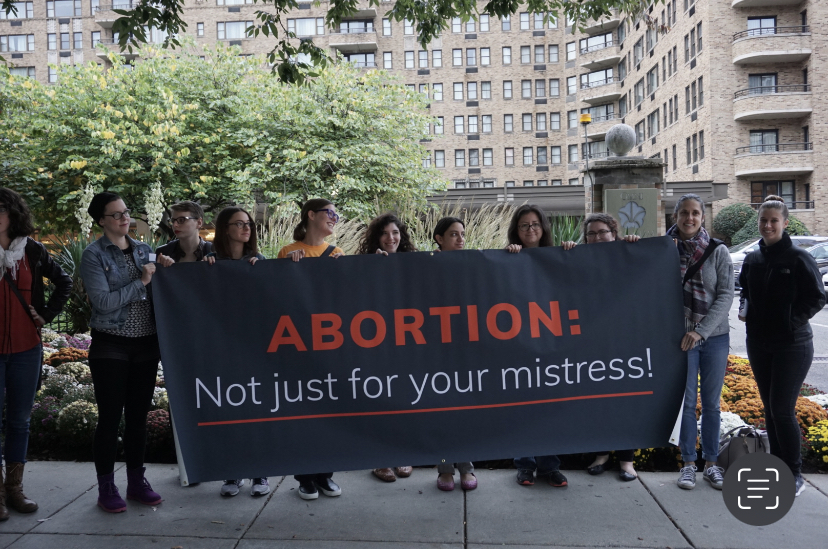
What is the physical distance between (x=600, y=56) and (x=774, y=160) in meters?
22.3

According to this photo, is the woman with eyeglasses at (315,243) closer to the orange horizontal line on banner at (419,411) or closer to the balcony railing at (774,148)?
the orange horizontal line on banner at (419,411)

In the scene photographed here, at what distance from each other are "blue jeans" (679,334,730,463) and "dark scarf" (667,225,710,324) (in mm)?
182

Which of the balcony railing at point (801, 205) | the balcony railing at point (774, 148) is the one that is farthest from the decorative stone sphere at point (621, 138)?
the balcony railing at point (774, 148)

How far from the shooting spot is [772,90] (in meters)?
38.2

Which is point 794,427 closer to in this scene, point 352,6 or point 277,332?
point 277,332

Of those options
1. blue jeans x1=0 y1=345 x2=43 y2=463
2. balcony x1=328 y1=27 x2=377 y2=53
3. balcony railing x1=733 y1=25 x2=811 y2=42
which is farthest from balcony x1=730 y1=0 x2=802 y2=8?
blue jeans x1=0 y1=345 x2=43 y2=463

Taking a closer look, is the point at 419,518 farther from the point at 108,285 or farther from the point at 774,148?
the point at 774,148

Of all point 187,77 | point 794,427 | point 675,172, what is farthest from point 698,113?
point 794,427

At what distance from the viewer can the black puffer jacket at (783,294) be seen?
12.8ft

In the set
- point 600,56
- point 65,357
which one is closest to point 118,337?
point 65,357

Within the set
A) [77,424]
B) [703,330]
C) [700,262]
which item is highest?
[700,262]

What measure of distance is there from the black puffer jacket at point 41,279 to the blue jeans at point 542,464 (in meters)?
3.01

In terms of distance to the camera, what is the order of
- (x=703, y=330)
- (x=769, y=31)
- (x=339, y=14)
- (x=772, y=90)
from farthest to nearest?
(x=769, y=31) → (x=772, y=90) → (x=339, y=14) → (x=703, y=330)

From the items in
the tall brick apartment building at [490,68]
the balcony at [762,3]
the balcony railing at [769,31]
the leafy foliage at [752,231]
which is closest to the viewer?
the leafy foliage at [752,231]
